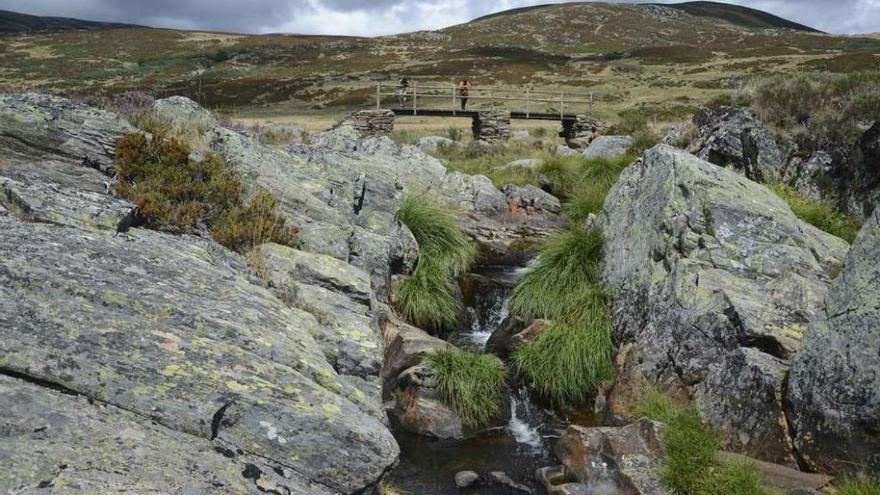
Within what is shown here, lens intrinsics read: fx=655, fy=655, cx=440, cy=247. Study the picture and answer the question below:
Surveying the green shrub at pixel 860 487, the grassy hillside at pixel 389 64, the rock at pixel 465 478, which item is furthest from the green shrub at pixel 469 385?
the grassy hillside at pixel 389 64

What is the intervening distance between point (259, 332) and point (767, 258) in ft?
25.3

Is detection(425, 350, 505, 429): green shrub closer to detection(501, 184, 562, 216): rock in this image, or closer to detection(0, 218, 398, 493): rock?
detection(0, 218, 398, 493): rock

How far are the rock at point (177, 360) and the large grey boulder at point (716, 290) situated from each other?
468 centimetres

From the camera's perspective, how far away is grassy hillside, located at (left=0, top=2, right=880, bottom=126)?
2677 inches

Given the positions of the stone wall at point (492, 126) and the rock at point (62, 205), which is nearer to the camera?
the rock at point (62, 205)

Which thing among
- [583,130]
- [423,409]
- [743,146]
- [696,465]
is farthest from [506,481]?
[583,130]

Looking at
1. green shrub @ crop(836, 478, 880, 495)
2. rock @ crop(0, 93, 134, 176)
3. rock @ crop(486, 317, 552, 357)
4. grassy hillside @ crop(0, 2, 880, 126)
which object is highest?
grassy hillside @ crop(0, 2, 880, 126)

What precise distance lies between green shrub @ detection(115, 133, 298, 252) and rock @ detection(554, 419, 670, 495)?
16.6ft

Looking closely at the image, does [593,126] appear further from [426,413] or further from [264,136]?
[426,413]

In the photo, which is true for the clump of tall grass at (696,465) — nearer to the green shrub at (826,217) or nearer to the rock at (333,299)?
the rock at (333,299)

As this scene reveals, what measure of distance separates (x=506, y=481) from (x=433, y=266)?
5.78 metres

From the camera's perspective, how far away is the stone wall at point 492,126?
40.4 metres

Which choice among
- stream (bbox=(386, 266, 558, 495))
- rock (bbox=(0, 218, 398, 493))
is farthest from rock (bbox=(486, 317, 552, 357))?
rock (bbox=(0, 218, 398, 493))

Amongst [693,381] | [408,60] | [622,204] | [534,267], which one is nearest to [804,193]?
→ [622,204]
